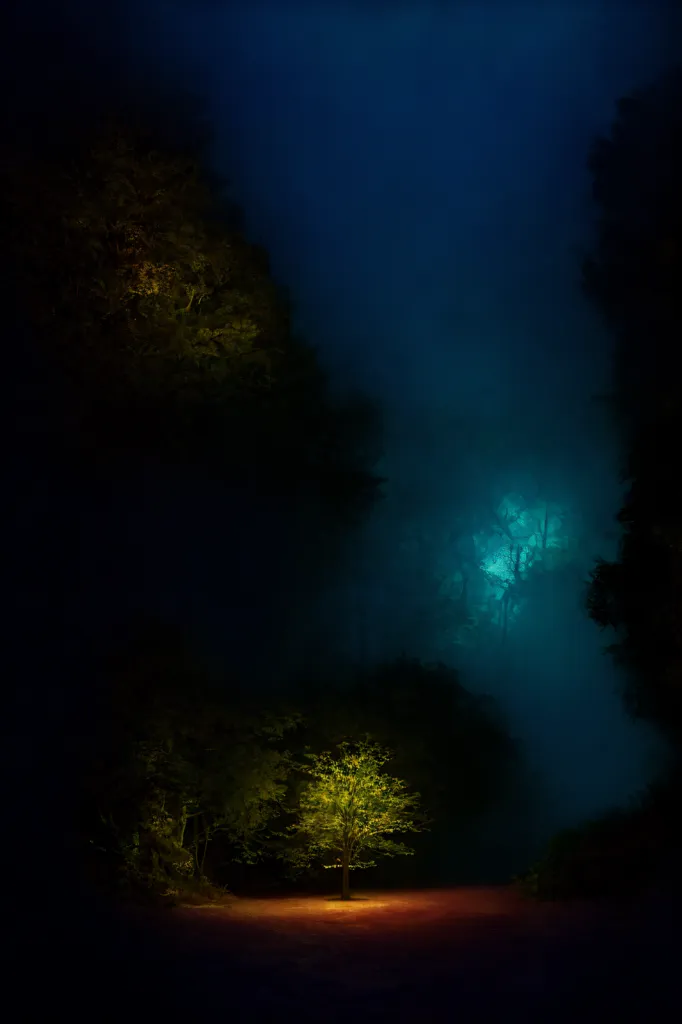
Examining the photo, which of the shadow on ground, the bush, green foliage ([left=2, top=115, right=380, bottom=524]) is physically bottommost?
the shadow on ground

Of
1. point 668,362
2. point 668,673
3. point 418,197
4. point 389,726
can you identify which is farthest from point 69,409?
point 418,197

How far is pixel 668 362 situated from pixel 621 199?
4.02 meters

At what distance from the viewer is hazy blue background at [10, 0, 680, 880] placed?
16312mm

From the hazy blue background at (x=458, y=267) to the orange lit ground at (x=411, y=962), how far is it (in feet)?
20.8

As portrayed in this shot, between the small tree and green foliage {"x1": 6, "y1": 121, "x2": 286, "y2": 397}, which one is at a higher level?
green foliage {"x1": 6, "y1": 121, "x2": 286, "y2": 397}

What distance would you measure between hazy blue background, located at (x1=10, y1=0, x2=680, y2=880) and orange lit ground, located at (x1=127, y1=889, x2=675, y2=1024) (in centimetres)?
635

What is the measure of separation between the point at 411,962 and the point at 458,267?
17.7 metres

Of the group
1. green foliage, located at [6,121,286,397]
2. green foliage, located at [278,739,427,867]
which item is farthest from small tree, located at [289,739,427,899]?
green foliage, located at [6,121,286,397]

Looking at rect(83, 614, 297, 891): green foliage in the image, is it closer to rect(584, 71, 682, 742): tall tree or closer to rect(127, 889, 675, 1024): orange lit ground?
rect(127, 889, 675, 1024): orange lit ground

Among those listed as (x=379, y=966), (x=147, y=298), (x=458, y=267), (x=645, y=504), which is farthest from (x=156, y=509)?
(x=458, y=267)

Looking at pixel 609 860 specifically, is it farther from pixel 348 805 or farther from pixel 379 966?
pixel 379 966

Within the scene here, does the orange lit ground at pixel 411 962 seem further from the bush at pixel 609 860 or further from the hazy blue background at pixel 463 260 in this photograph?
the hazy blue background at pixel 463 260

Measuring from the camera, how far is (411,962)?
566 centimetres

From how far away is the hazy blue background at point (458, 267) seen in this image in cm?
1631
